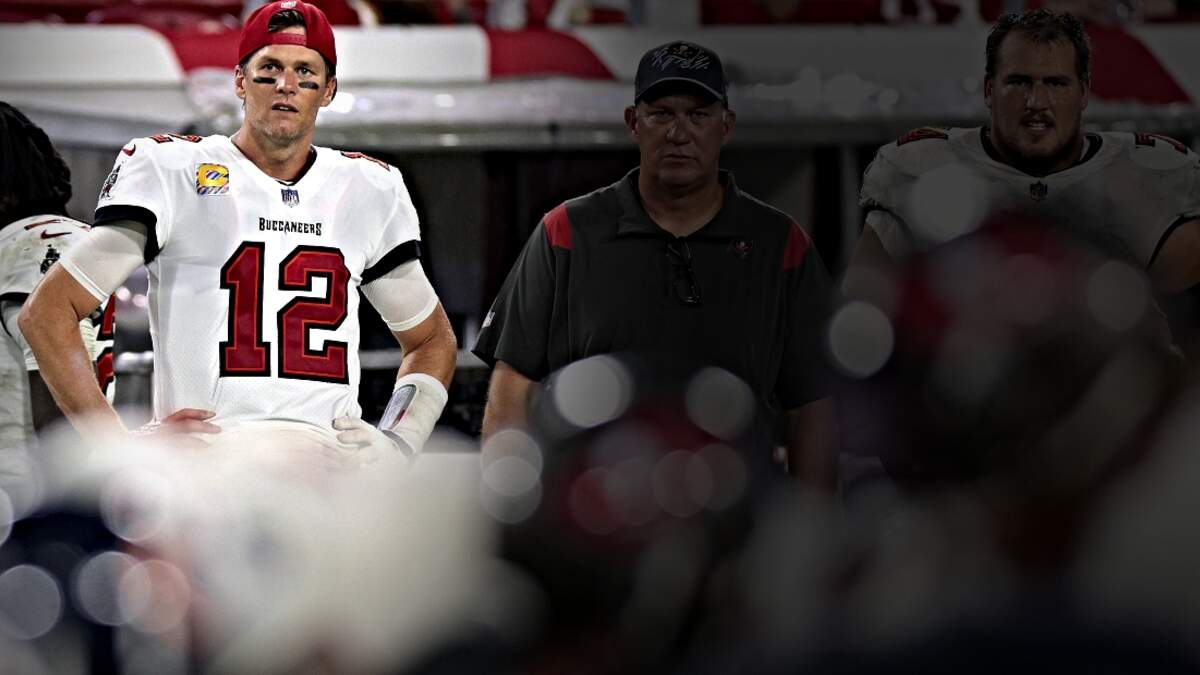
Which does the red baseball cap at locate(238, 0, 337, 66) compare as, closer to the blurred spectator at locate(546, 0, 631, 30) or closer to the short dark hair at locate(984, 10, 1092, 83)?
the short dark hair at locate(984, 10, 1092, 83)

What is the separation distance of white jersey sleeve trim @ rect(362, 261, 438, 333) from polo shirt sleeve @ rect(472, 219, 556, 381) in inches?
7.0

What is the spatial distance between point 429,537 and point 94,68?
11.3ft

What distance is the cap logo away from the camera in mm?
1643

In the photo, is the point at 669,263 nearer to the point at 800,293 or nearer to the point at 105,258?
the point at 800,293

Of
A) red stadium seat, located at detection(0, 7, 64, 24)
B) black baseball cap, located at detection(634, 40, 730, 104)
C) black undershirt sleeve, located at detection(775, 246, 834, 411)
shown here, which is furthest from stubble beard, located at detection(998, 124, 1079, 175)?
red stadium seat, located at detection(0, 7, 64, 24)

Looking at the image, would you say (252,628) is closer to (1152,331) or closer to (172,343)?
(1152,331)

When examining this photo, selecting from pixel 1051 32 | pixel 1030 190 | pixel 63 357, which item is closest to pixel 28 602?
pixel 1030 190

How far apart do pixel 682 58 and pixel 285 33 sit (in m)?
0.52

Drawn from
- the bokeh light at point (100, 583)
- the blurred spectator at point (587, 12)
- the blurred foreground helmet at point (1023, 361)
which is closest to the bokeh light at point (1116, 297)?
the blurred foreground helmet at point (1023, 361)

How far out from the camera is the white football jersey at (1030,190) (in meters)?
0.39

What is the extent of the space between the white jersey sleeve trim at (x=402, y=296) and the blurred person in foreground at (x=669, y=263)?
186mm

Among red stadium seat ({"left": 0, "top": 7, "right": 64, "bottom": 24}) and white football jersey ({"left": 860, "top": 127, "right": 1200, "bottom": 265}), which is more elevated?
red stadium seat ({"left": 0, "top": 7, "right": 64, "bottom": 24})

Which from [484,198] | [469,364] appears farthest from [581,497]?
[484,198]

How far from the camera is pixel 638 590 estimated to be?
0.37 m
